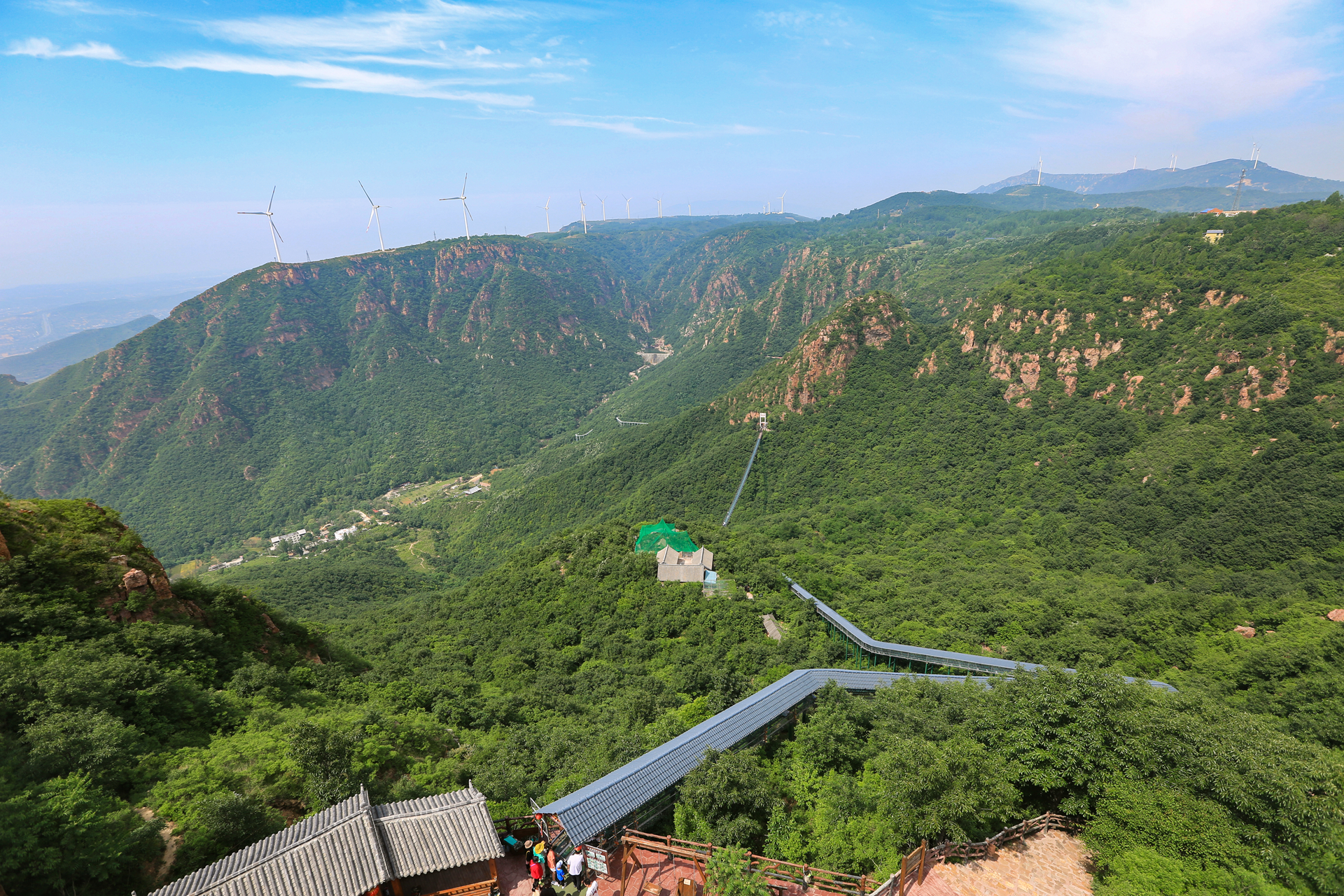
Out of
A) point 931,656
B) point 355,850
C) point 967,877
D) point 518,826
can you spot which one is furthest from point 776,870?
point 931,656

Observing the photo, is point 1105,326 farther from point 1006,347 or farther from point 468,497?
point 468,497

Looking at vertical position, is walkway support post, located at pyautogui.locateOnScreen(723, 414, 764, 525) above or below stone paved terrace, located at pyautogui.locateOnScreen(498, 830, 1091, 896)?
below

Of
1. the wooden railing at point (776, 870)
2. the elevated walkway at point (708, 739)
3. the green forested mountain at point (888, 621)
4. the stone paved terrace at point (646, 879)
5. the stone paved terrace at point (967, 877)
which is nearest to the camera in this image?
the wooden railing at point (776, 870)

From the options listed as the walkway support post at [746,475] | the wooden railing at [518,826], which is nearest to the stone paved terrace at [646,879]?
the wooden railing at [518,826]

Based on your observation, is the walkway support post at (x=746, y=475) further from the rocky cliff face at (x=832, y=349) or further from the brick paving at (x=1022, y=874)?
the brick paving at (x=1022, y=874)

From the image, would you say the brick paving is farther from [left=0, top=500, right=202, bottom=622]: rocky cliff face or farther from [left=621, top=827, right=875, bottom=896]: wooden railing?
[left=0, top=500, right=202, bottom=622]: rocky cliff face

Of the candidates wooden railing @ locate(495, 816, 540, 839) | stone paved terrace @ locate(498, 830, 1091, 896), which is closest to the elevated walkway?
wooden railing @ locate(495, 816, 540, 839)
